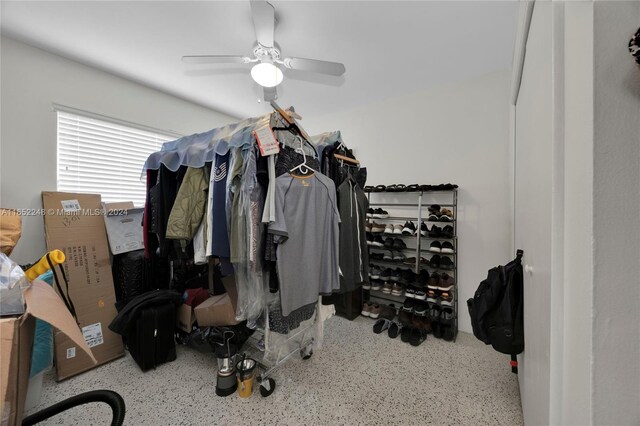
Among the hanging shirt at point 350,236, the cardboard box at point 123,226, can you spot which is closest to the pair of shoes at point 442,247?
the hanging shirt at point 350,236

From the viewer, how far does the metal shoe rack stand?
99.0 inches

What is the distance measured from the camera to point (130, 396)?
1647 mm

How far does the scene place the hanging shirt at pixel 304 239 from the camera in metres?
1.35

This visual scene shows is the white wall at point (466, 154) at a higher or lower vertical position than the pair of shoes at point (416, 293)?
higher

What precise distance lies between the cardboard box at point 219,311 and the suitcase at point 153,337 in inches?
10.3

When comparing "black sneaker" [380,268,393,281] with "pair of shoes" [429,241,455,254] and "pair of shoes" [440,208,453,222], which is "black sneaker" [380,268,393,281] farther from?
"pair of shoes" [440,208,453,222]

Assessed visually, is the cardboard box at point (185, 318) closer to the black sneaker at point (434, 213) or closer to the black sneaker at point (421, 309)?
the black sneaker at point (421, 309)

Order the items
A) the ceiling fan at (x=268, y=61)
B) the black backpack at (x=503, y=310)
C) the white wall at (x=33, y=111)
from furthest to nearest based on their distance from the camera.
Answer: the white wall at (x=33, y=111)
the ceiling fan at (x=268, y=61)
the black backpack at (x=503, y=310)

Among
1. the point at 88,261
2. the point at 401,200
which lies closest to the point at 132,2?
the point at 88,261

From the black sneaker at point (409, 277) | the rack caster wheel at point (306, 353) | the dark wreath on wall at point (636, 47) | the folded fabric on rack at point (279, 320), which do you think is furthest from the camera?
the black sneaker at point (409, 277)

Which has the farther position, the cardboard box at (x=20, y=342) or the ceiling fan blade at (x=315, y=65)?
the ceiling fan blade at (x=315, y=65)

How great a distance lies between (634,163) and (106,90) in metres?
3.59

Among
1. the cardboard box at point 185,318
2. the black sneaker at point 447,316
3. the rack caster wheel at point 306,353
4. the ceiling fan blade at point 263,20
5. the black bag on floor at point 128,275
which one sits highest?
the ceiling fan blade at point 263,20

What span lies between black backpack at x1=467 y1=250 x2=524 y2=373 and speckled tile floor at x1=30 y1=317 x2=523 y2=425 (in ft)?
1.73
